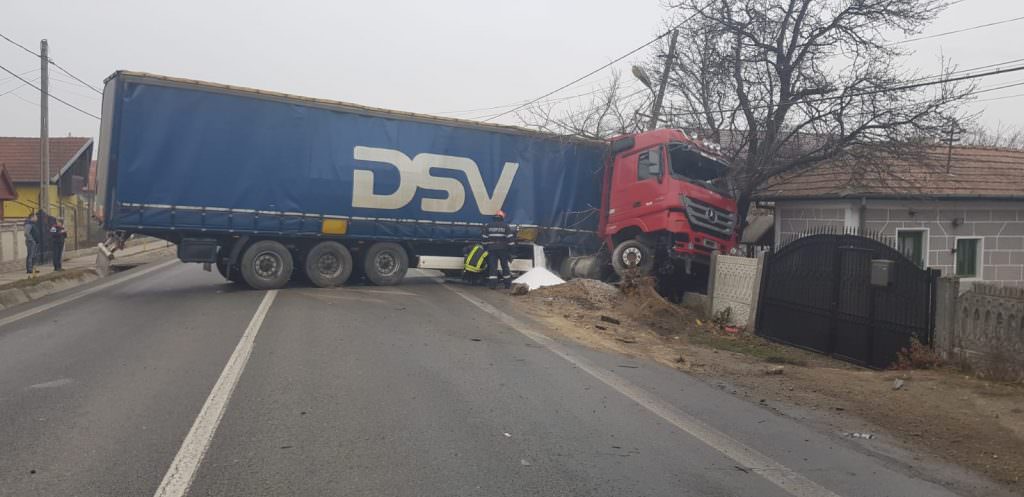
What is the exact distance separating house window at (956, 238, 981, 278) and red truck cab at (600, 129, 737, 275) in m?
5.39

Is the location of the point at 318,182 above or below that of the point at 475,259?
above

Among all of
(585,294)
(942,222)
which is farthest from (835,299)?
(942,222)

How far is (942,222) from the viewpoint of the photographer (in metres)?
17.8

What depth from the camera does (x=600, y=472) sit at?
17.1ft

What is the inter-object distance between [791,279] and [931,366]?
11.3ft

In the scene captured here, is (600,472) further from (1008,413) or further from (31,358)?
(31,358)

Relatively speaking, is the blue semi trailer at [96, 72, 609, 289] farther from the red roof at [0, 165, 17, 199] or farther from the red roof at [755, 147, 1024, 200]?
the red roof at [0, 165, 17, 199]

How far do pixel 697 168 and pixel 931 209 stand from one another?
5622mm

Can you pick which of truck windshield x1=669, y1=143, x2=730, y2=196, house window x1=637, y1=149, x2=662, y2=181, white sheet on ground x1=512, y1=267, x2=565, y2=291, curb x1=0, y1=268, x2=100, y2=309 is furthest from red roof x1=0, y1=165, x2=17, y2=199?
truck windshield x1=669, y1=143, x2=730, y2=196

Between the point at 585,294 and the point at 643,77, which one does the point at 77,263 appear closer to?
the point at 585,294

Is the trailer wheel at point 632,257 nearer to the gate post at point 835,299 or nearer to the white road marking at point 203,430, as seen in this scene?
the gate post at point 835,299

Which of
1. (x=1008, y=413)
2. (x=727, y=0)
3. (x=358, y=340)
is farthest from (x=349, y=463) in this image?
(x=727, y=0)

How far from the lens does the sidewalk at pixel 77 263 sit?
19.4 m

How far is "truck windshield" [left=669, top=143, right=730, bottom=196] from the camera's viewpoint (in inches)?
639
